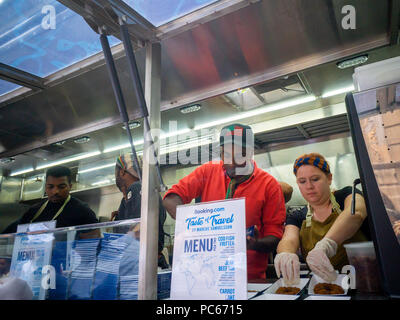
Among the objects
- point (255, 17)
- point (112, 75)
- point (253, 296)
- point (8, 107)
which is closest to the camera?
point (253, 296)

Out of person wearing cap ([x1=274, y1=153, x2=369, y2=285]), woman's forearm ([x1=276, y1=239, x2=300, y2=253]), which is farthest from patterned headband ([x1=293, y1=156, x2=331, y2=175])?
woman's forearm ([x1=276, y1=239, x2=300, y2=253])

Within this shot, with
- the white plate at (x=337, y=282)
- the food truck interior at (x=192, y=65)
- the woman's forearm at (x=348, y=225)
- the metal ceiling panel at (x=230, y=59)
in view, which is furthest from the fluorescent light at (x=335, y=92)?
the white plate at (x=337, y=282)

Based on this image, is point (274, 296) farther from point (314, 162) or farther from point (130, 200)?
point (130, 200)

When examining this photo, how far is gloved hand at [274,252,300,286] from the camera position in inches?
49.4

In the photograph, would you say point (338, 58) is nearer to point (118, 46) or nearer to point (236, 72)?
point (236, 72)

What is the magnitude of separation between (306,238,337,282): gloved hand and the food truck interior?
39cm

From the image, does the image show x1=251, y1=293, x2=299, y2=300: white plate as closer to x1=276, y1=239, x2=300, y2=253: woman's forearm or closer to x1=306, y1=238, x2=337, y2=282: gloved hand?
x1=306, y1=238, x2=337, y2=282: gloved hand

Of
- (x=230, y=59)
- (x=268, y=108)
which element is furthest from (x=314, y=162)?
(x=268, y=108)

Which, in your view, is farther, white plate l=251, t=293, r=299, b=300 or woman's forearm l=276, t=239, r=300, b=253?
woman's forearm l=276, t=239, r=300, b=253

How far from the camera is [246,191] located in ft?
5.69

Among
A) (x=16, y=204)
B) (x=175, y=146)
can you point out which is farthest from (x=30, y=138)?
(x=16, y=204)

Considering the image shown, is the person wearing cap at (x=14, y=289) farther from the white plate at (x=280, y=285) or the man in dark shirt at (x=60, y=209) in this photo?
the white plate at (x=280, y=285)

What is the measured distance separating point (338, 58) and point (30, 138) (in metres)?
2.42

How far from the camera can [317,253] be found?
1.36 metres
